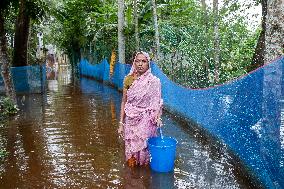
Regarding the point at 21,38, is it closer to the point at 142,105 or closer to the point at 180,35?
the point at 180,35

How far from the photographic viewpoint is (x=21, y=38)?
688 inches

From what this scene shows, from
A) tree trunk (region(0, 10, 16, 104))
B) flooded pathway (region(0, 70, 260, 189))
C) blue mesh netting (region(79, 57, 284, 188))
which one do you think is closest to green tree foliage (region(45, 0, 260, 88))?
flooded pathway (region(0, 70, 260, 189))

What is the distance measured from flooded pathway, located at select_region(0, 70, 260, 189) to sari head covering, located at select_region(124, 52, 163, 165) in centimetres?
48

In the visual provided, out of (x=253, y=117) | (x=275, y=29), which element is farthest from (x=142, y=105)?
(x=275, y=29)

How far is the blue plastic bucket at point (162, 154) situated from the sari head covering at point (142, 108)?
18 centimetres

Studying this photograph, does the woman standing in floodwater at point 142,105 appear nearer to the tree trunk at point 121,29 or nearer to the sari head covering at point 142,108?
the sari head covering at point 142,108

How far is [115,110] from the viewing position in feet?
37.5

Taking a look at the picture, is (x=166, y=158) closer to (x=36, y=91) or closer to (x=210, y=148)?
(x=210, y=148)

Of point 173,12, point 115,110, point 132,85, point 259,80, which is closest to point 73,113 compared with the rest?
point 115,110

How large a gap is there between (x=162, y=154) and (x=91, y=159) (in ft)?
5.01

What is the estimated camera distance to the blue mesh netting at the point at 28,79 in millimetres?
16405

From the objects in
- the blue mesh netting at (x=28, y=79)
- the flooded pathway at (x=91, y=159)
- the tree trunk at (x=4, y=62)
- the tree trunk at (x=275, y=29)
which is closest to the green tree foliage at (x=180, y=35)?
the flooded pathway at (x=91, y=159)

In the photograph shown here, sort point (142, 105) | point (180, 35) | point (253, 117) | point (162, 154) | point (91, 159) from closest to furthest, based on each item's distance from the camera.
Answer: point (253, 117) → point (162, 154) → point (142, 105) → point (91, 159) → point (180, 35)

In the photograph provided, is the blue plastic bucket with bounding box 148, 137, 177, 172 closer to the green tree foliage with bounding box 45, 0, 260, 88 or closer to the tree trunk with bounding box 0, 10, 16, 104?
the green tree foliage with bounding box 45, 0, 260, 88
